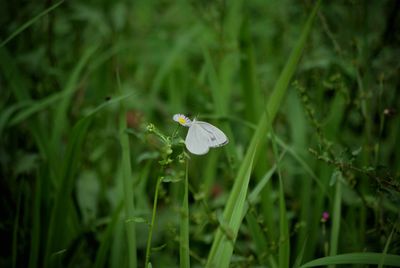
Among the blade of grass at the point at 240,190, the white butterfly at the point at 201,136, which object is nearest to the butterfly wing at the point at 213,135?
the white butterfly at the point at 201,136

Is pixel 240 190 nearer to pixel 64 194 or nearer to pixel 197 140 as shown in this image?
pixel 197 140

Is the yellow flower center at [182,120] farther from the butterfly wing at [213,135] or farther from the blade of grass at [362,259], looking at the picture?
the blade of grass at [362,259]

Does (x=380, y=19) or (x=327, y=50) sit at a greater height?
(x=380, y=19)

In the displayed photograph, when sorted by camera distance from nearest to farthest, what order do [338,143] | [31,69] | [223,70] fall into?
[338,143], [31,69], [223,70]

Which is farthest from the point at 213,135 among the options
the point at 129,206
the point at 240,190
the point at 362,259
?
the point at 362,259

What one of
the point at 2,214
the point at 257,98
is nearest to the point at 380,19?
the point at 257,98

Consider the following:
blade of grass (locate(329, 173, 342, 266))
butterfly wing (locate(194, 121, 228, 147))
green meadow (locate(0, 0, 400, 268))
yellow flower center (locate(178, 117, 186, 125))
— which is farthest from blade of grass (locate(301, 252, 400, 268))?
yellow flower center (locate(178, 117, 186, 125))

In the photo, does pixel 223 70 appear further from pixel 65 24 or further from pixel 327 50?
pixel 65 24

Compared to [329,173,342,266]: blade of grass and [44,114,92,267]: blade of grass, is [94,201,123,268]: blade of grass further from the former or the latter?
[329,173,342,266]: blade of grass
